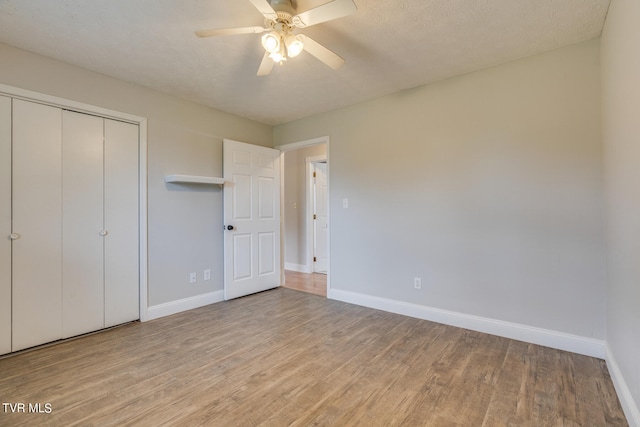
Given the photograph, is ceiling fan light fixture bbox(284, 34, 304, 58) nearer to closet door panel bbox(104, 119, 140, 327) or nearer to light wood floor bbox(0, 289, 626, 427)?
closet door panel bbox(104, 119, 140, 327)

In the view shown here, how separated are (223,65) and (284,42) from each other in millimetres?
951

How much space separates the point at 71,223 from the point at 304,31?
2573 millimetres

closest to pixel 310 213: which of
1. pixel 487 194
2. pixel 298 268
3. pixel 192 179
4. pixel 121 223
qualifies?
pixel 298 268

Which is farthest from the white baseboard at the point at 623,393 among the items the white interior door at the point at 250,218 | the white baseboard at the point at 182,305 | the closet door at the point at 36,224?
the closet door at the point at 36,224

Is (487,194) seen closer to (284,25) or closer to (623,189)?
(623,189)

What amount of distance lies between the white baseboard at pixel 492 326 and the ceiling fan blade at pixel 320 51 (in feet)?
8.13

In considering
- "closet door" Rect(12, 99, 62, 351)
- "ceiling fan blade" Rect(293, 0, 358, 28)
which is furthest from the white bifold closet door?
"ceiling fan blade" Rect(293, 0, 358, 28)

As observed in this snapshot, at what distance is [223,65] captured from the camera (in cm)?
256

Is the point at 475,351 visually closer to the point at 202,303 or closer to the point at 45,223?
the point at 202,303

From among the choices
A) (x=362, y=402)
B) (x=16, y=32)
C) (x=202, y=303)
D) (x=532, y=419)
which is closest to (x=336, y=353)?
(x=362, y=402)

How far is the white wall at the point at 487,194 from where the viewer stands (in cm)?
226

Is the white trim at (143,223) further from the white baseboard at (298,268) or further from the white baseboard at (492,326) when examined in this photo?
the white baseboard at (298,268)

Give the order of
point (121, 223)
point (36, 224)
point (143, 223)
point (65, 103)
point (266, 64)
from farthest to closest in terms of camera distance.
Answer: point (143, 223)
point (121, 223)
point (65, 103)
point (36, 224)
point (266, 64)

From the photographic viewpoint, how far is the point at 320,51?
1968mm
